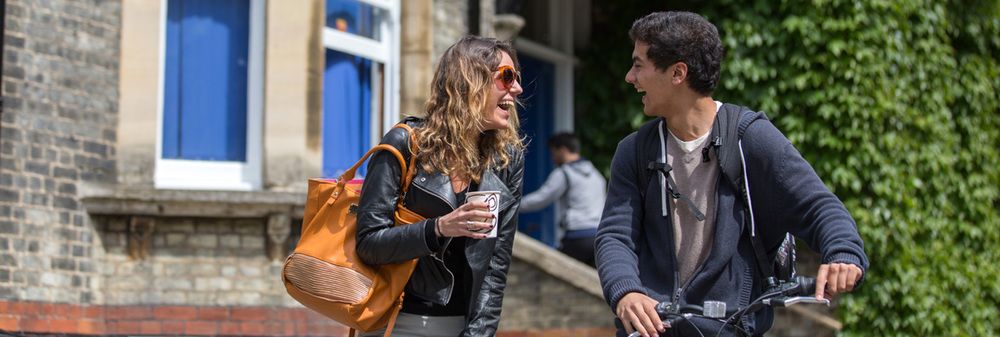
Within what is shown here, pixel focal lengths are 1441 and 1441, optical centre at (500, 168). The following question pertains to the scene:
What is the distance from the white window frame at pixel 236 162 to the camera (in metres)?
9.98

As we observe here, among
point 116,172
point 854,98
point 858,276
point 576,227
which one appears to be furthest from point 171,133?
point 858,276

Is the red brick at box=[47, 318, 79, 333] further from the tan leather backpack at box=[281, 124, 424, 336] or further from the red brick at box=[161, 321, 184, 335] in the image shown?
the tan leather backpack at box=[281, 124, 424, 336]

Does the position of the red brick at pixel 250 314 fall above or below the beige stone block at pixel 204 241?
below

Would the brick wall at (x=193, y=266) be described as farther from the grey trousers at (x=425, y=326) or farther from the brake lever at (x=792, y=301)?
the brake lever at (x=792, y=301)

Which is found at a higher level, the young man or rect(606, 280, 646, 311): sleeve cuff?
the young man

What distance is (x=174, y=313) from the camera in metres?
9.69

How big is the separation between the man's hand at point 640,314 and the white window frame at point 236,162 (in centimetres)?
637

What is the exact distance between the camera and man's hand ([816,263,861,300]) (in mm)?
3631

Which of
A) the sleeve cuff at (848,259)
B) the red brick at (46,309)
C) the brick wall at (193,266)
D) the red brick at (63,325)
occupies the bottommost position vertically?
the red brick at (63,325)

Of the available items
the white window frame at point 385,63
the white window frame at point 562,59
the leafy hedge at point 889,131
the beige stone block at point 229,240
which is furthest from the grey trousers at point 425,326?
the white window frame at point 562,59

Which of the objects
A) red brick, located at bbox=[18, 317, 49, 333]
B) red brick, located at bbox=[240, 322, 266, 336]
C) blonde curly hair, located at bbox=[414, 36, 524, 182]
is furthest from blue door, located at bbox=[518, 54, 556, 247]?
blonde curly hair, located at bbox=[414, 36, 524, 182]

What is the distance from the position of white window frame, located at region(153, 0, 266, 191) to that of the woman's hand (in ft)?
19.8

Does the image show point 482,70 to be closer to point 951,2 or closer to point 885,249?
point 885,249

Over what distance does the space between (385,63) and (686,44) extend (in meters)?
7.38
